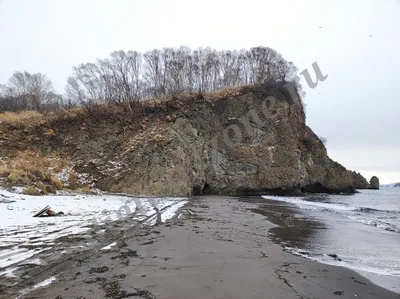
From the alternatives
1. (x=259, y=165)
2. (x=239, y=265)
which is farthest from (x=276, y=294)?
(x=259, y=165)

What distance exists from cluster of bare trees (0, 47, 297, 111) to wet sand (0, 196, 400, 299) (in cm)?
3275

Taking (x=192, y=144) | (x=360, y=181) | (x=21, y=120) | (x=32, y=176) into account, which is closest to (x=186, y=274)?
(x=32, y=176)

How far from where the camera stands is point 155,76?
45812mm

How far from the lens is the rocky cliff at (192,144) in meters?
27.2

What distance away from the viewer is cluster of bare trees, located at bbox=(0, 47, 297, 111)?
41.7 meters

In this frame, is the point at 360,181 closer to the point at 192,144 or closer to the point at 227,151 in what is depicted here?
the point at 227,151

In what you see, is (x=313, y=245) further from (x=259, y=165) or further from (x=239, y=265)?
(x=259, y=165)

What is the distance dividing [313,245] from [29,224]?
7759mm

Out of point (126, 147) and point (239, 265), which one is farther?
point (126, 147)

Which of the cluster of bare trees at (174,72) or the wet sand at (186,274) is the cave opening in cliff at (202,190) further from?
the wet sand at (186,274)

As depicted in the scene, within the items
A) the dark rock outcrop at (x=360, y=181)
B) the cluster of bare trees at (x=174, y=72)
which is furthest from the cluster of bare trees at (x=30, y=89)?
the dark rock outcrop at (x=360, y=181)

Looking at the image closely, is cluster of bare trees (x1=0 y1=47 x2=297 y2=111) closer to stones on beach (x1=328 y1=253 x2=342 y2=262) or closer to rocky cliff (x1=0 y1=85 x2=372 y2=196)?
rocky cliff (x1=0 y1=85 x2=372 y2=196)

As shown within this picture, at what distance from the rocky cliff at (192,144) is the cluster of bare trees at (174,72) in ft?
19.4

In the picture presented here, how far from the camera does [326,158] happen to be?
47500mm
